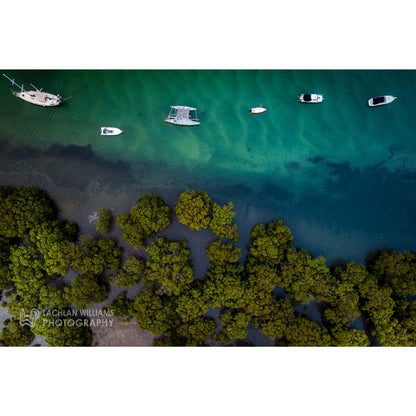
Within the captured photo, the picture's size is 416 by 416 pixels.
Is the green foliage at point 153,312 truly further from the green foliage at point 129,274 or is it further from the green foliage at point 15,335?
the green foliage at point 15,335

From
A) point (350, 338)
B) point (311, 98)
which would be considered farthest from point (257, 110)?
point (350, 338)

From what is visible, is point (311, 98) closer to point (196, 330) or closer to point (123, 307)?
point (196, 330)

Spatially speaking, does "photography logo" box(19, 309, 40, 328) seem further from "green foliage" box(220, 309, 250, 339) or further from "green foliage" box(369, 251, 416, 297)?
"green foliage" box(369, 251, 416, 297)

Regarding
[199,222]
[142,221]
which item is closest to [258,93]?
[199,222]

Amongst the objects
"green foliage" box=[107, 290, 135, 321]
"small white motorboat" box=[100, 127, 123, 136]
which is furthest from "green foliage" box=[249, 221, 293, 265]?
"small white motorboat" box=[100, 127, 123, 136]

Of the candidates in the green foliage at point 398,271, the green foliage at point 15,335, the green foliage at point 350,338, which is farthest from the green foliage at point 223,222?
the green foliage at point 15,335

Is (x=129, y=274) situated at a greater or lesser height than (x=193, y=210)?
lesser
